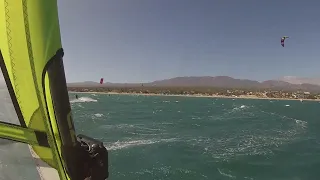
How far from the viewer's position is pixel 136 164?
66.3ft

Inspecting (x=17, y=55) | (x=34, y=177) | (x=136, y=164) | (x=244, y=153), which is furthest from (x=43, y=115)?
(x=244, y=153)

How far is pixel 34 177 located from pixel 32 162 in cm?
10

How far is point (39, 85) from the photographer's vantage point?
1547 mm

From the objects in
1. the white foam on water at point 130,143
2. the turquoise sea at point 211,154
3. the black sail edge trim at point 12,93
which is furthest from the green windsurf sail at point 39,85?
the white foam on water at point 130,143

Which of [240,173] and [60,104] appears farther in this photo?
[240,173]

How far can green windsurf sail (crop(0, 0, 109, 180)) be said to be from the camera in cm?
143

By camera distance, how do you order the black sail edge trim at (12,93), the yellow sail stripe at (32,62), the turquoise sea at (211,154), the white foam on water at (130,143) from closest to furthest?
1. the yellow sail stripe at (32,62)
2. the black sail edge trim at (12,93)
3. the turquoise sea at (211,154)
4. the white foam on water at (130,143)

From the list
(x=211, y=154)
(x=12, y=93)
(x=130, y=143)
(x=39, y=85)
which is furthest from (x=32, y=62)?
(x=130, y=143)

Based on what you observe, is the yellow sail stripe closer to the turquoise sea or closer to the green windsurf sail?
the green windsurf sail

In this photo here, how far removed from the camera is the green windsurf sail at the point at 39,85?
1429 millimetres

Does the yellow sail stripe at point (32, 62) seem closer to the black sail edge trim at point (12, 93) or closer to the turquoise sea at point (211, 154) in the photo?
the black sail edge trim at point (12, 93)

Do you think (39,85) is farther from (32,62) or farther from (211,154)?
(211,154)

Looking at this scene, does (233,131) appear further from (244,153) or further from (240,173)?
(240,173)

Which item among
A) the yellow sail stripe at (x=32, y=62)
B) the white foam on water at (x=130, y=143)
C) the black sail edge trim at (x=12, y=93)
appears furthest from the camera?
the white foam on water at (x=130, y=143)
